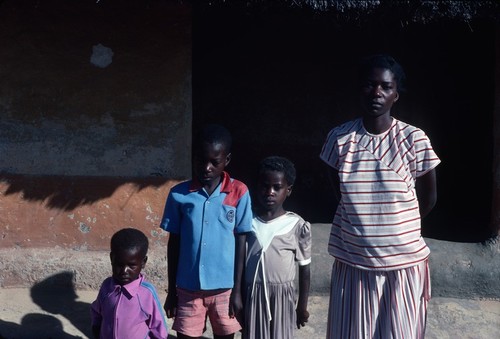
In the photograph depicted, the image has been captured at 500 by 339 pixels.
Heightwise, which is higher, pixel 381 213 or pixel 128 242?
pixel 381 213

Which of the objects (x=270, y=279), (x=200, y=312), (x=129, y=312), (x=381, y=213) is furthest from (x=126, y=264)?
(x=381, y=213)

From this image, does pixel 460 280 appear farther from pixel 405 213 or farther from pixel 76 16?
pixel 76 16

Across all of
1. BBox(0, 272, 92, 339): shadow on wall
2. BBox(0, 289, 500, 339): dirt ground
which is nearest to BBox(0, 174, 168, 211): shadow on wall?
BBox(0, 272, 92, 339): shadow on wall

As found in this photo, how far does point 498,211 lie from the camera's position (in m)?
4.96

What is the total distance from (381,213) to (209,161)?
2.69 feet

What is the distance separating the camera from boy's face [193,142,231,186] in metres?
3.37

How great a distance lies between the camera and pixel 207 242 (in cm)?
345

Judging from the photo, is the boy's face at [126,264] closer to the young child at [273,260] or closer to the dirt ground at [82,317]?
the young child at [273,260]

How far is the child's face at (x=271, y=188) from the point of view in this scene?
3.47 metres

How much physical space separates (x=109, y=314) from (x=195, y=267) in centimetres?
46

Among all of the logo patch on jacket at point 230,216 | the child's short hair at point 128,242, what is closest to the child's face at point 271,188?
the logo patch on jacket at point 230,216

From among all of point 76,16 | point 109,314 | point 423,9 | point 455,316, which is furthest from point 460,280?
point 76,16

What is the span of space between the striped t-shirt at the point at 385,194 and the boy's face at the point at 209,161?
559 millimetres

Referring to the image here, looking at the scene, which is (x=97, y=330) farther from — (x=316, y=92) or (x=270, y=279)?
(x=316, y=92)
